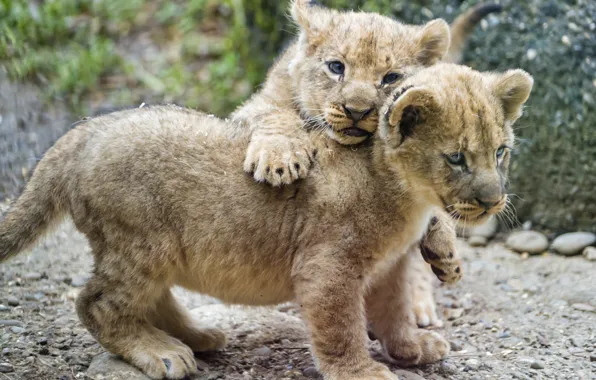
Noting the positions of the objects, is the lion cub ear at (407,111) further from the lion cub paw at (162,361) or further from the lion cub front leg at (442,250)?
the lion cub paw at (162,361)

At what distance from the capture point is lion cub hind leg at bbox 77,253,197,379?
511 cm

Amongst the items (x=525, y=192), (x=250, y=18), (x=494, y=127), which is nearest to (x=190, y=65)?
(x=250, y=18)

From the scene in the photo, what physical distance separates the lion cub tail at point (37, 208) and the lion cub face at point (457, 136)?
2185mm

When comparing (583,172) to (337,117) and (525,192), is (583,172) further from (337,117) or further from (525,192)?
(337,117)

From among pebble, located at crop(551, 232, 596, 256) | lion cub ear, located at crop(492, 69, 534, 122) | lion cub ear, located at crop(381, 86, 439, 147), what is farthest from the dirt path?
lion cub ear, located at crop(492, 69, 534, 122)

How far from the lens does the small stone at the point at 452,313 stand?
6.75m

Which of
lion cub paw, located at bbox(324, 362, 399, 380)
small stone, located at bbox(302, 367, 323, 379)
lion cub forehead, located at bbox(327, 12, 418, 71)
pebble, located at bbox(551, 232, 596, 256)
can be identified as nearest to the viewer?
lion cub paw, located at bbox(324, 362, 399, 380)

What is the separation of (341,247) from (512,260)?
3414 millimetres

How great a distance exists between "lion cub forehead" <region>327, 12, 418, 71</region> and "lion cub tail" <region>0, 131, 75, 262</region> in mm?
2135

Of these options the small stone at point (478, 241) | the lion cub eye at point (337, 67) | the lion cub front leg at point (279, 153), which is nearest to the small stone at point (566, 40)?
the small stone at point (478, 241)

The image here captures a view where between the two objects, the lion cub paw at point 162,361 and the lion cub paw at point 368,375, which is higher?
the lion cub paw at point 368,375

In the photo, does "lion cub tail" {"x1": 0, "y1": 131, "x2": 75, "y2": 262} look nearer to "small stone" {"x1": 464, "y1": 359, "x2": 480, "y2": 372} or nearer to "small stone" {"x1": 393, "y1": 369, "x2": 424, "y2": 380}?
"small stone" {"x1": 393, "y1": 369, "x2": 424, "y2": 380}

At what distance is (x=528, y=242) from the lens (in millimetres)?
8031

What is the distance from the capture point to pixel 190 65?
13.0m
